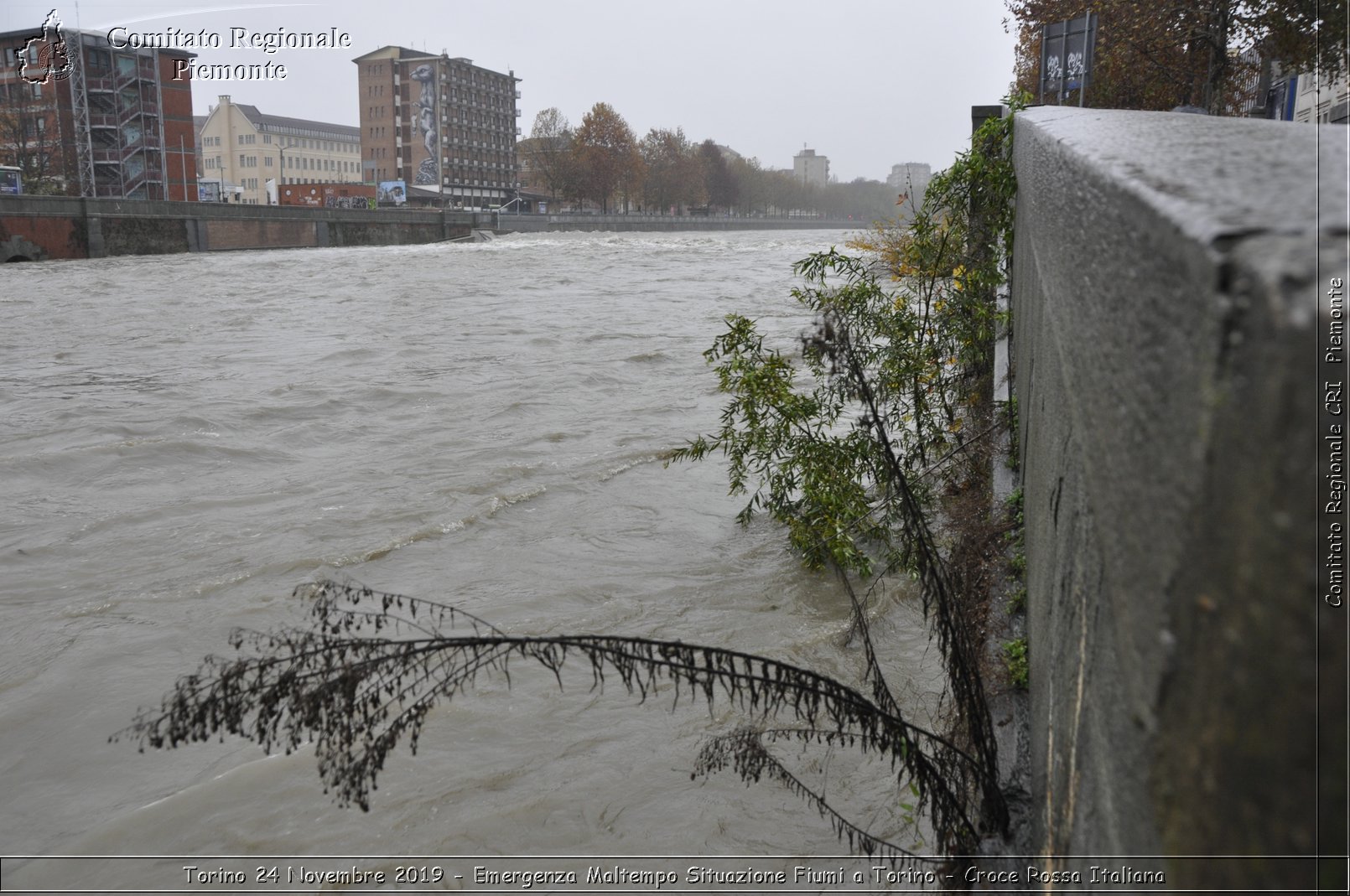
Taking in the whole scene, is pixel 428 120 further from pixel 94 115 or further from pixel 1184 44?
pixel 1184 44

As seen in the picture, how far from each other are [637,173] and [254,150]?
46.9 metres

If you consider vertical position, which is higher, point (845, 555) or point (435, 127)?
point (435, 127)

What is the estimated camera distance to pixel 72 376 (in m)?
13.6

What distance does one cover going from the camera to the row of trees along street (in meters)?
106

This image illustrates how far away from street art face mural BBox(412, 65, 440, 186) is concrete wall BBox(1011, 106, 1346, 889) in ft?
364

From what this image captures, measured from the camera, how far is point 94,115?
63062 mm

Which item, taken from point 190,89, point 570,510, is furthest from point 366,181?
point 570,510

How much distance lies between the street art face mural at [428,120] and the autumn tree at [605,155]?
1407 cm

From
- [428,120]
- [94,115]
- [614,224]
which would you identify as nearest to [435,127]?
[428,120]

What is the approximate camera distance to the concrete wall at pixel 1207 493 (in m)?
0.44

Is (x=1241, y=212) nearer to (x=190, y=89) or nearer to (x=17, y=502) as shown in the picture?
(x=17, y=502)

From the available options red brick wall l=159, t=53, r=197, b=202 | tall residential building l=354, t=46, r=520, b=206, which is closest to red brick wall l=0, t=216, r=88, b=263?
red brick wall l=159, t=53, r=197, b=202

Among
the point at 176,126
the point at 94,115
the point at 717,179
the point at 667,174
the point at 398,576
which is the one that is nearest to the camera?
the point at 398,576

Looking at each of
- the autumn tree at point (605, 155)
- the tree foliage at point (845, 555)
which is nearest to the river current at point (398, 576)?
the tree foliage at point (845, 555)
